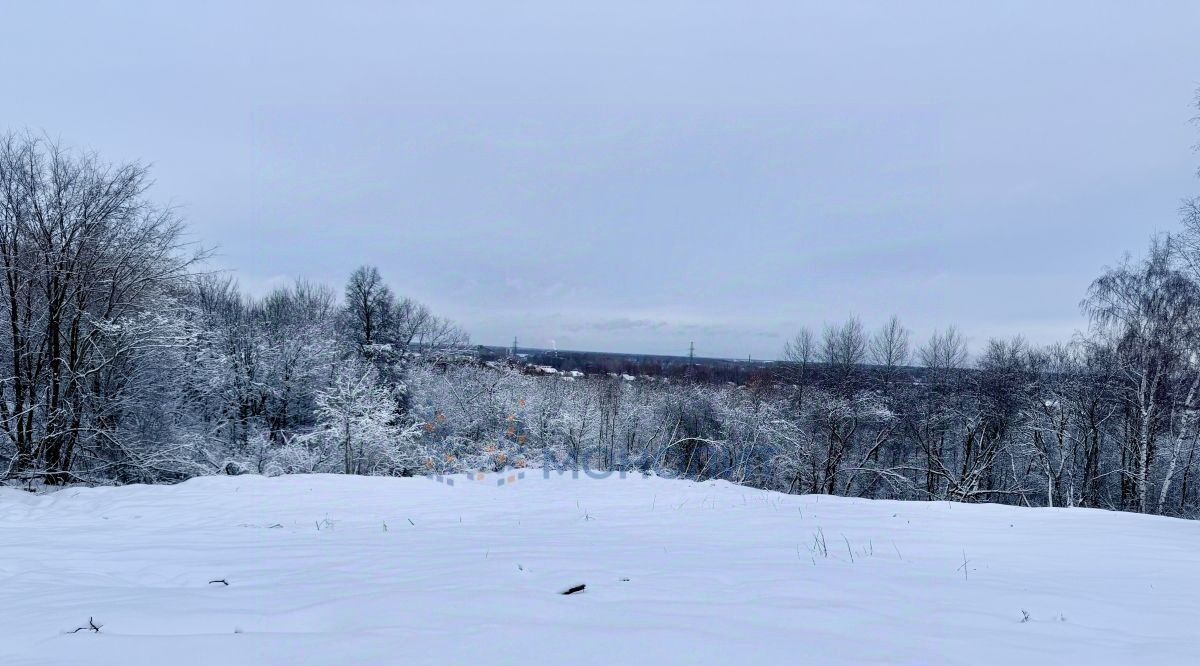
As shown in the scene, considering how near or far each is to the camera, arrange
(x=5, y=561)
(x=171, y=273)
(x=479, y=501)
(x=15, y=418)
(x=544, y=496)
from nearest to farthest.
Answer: (x=5, y=561) → (x=479, y=501) → (x=544, y=496) → (x=15, y=418) → (x=171, y=273)

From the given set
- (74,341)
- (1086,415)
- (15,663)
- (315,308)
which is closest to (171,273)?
(74,341)

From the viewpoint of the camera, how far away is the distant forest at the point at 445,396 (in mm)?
11773

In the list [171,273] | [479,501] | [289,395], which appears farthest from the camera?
[289,395]

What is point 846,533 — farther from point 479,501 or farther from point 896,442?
point 896,442

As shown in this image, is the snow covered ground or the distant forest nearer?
the snow covered ground

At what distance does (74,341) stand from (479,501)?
10538mm

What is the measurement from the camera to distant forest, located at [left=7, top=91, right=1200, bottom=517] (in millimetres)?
11773

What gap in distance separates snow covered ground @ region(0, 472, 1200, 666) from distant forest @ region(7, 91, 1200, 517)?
20.3ft

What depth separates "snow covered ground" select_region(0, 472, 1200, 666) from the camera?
2.44m

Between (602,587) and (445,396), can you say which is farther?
(445,396)

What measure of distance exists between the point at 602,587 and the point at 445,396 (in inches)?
1112

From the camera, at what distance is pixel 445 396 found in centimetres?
3036

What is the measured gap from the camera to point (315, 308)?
30.5 meters

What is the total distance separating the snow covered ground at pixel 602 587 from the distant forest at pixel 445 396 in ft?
20.3
